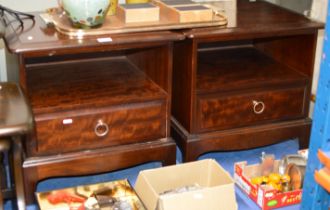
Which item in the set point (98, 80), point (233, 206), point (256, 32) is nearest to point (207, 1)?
point (256, 32)

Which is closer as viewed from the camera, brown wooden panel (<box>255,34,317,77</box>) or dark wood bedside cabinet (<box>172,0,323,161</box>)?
dark wood bedside cabinet (<box>172,0,323,161</box>)

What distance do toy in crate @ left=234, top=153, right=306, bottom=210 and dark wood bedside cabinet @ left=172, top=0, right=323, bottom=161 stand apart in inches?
4.8

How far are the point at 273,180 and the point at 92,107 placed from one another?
68 centimetres

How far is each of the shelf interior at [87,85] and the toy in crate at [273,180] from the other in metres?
0.43

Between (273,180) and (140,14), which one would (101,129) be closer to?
(140,14)

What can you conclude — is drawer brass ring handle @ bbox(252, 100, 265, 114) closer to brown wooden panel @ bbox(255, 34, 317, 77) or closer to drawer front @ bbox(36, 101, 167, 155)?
brown wooden panel @ bbox(255, 34, 317, 77)

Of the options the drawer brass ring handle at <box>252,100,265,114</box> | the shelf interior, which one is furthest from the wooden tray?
the drawer brass ring handle at <box>252,100,265,114</box>

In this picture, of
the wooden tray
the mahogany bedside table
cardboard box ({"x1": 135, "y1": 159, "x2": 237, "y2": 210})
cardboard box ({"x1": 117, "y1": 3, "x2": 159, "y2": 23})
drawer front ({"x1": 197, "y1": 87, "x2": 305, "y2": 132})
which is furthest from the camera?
drawer front ({"x1": 197, "y1": 87, "x2": 305, "y2": 132})

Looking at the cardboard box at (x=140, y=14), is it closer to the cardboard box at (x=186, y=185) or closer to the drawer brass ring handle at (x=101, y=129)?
the drawer brass ring handle at (x=101, y=129)

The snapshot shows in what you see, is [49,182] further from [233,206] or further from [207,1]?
[207,1]

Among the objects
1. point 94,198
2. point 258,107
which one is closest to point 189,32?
point 258,107

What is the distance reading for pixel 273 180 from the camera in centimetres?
185

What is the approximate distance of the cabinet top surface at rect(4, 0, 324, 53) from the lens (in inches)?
63.4

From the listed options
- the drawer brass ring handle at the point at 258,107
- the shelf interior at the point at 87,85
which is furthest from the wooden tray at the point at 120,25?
the drawer brass ring handle at the point at 258,107
